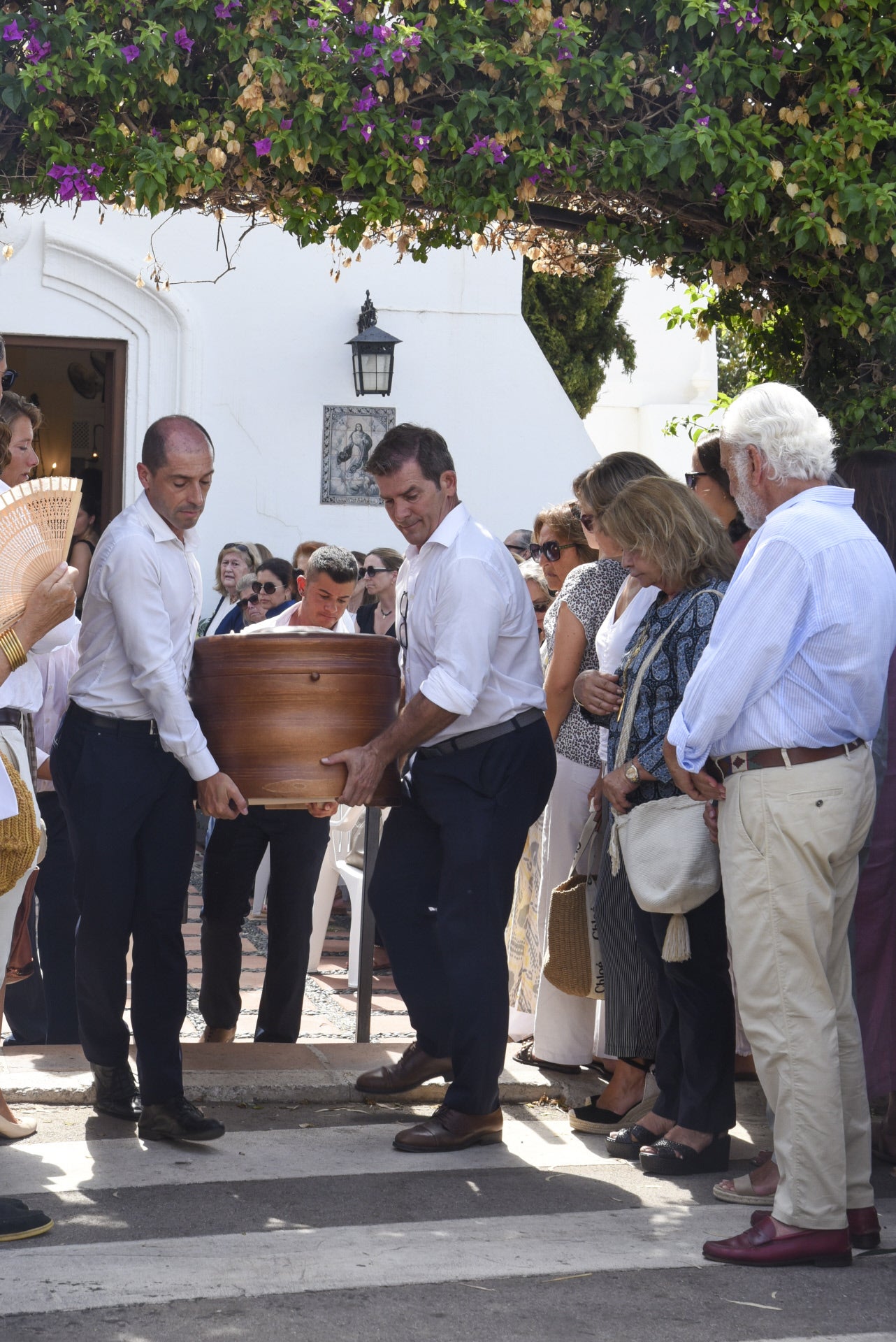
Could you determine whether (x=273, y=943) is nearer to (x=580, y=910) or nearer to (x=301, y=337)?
(x=580, y=910)

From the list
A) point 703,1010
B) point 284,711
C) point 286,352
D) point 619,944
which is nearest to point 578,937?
point 619,944

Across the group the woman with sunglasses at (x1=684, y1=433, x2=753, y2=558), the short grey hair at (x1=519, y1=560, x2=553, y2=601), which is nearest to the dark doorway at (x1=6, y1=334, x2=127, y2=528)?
the short grey hair at (x1=519, y1=560, x2=553, y2=601)

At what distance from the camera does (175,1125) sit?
4477 millimetres

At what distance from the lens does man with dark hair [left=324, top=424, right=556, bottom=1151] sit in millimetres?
4555

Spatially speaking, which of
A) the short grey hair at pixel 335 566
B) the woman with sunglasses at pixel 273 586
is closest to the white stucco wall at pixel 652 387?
the woman with sunglasses at pixel 273 586

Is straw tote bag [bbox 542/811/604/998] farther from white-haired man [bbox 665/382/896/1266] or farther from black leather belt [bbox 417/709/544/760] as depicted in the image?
white-haired man [bbox 665/382/896/1266]

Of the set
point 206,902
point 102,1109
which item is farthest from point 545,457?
point 102,1109

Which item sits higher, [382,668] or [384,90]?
[384,90]

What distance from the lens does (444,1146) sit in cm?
454

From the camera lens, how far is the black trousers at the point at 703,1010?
4336 millimetres

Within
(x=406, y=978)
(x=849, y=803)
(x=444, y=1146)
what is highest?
(x=849, y=803)

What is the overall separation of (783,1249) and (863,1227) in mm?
265

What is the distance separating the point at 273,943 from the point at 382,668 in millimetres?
1593

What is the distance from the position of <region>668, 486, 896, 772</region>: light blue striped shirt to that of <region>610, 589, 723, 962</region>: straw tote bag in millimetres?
462
